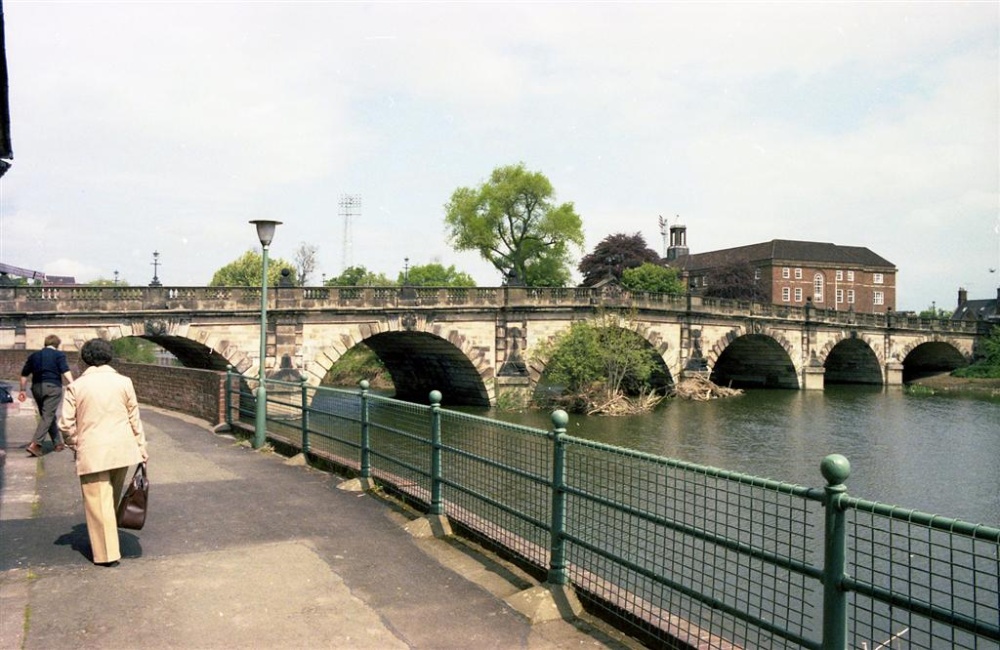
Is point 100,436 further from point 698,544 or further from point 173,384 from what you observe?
point 173,384

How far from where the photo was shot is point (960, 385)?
46.2 meters

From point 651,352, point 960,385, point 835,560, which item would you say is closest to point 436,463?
point 835,560

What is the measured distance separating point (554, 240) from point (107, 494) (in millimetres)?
53435

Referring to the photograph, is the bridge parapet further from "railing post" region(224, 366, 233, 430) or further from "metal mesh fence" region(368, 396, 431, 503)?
"metal mesh fence" region(368, 396, 431, 503)

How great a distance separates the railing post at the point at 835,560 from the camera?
3.49m

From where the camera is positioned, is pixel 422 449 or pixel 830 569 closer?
pixel 830 569

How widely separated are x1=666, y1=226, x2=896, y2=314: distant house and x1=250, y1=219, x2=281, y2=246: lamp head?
71264mm

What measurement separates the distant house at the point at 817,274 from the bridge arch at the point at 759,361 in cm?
3287

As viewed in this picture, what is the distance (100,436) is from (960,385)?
50849mm

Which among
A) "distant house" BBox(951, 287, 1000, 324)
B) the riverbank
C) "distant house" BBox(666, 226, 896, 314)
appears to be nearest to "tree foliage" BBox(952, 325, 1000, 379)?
the riverbank

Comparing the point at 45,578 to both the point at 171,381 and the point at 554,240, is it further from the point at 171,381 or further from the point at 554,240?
the point at 554,240

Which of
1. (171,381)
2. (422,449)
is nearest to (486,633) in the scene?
(422,449)

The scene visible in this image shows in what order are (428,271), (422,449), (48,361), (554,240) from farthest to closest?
(428,271)
(554,240)
(48,361)
(422,449)

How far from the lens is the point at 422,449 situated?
895 cm
